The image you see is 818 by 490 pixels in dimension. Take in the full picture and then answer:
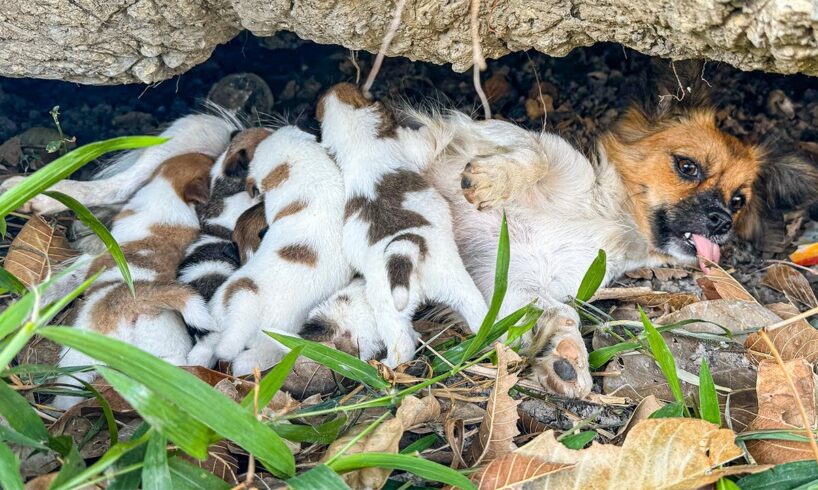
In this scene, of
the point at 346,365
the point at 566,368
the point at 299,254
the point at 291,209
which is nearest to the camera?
the point at 346,365

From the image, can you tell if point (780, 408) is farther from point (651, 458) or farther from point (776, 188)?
point (776, 188)

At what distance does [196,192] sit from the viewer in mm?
4348

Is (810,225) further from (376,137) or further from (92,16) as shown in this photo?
(92,16)

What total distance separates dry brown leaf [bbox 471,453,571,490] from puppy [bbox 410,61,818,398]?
1497 mm

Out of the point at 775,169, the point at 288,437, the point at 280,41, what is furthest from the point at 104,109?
the point at 775,169

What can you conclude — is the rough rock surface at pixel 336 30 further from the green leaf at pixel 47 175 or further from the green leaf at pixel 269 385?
the green leaf at pixel 269 385

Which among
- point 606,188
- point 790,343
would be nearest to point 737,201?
point 606,188

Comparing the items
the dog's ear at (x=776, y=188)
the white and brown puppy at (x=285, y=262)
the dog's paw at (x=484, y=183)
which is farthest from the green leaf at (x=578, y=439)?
the dog's ear at (x=776, y=188)

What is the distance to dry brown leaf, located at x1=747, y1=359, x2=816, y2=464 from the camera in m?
2.73

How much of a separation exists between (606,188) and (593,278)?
100 centimetres

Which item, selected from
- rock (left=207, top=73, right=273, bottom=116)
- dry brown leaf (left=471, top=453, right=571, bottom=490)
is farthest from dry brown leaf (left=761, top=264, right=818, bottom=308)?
rock (left=207, top=73, right=273, bottom=116)

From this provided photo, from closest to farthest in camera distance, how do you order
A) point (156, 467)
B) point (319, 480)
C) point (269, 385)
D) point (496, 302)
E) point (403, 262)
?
point (156, 467), point (319, 480), point (269, 385), point (496, 302), point (403, 262)

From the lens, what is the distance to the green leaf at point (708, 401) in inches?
109

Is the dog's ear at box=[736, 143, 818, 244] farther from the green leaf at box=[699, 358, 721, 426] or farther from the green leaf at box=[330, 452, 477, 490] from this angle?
the green leaf at box=[330, 452, 477, 490]
